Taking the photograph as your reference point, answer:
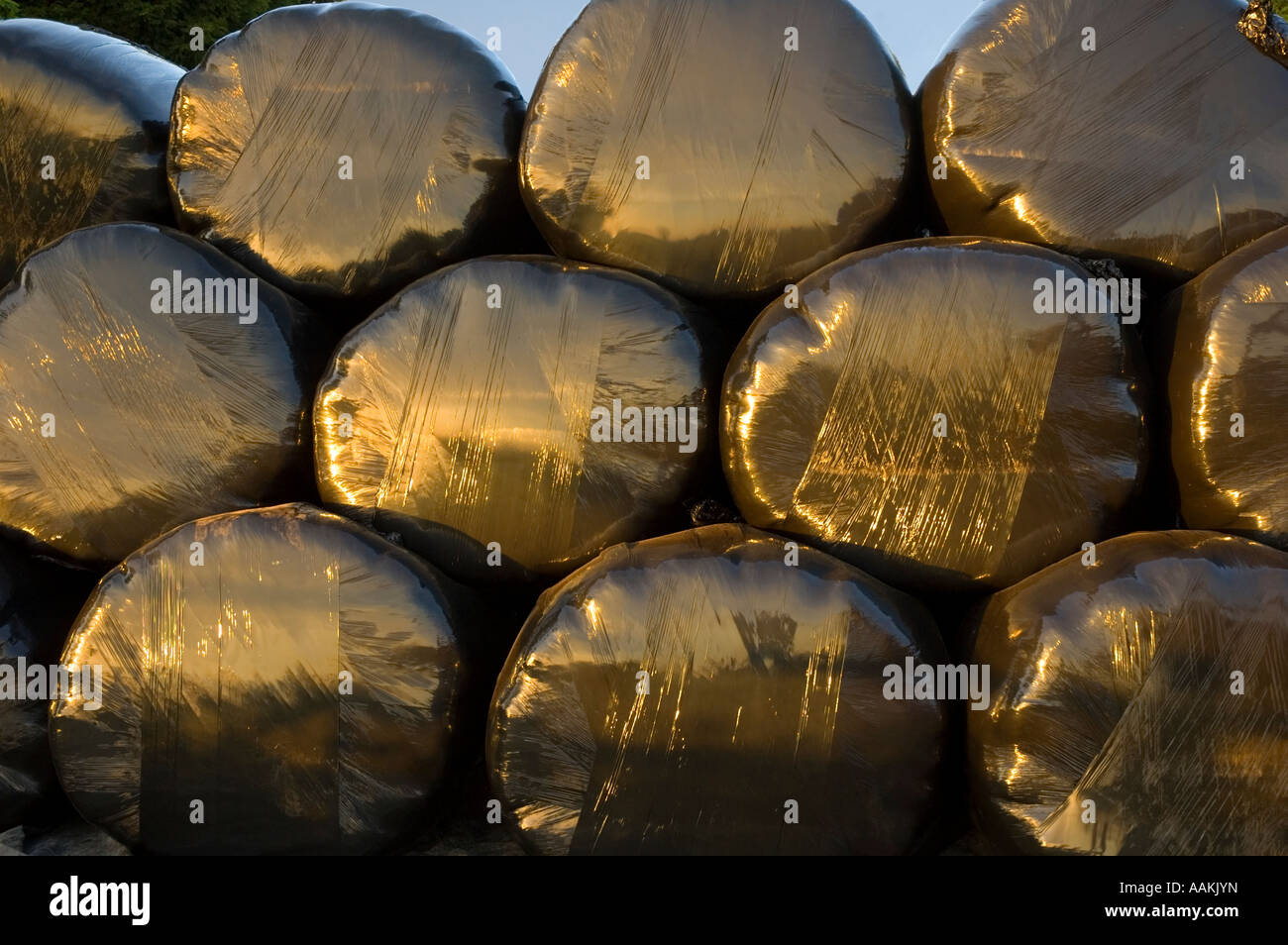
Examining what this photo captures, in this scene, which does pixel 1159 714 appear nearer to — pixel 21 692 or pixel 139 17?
pixel 21 692

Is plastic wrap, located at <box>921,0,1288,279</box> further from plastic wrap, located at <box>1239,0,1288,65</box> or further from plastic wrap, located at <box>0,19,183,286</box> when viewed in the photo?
plastic wrap, located at <box>0,19,183,286</box>

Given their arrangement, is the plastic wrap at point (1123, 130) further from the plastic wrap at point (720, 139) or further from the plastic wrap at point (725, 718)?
the plastic wrap at point (725, 718)

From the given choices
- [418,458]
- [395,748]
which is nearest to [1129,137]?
[418,458]

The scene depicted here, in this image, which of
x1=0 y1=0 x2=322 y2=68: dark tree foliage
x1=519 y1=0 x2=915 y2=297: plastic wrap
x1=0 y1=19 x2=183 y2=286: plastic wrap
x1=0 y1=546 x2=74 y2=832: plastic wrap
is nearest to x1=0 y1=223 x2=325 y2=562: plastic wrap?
x1=0 y1=546 x2=74 y2=832: plastic wrap

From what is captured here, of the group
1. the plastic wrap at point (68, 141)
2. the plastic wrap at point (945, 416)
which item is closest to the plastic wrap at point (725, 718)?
the plastic wrap at point (945, 416)

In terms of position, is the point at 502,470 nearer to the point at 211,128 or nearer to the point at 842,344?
the point at 842,344

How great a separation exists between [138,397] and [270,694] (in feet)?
2.09

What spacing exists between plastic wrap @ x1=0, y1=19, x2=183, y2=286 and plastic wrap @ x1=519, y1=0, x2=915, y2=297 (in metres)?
0.87

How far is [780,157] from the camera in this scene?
1875mm

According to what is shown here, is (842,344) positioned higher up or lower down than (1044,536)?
higher up

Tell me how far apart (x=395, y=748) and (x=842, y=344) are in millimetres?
1026

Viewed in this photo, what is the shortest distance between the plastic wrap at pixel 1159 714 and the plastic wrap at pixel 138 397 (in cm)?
142

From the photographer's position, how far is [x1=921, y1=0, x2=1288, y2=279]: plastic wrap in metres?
1.78

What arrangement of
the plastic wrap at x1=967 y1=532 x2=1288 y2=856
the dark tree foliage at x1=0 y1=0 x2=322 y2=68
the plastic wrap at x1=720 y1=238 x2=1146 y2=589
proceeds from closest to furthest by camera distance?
the plastic wrap at x1=967 y1=532 x2=1288 y2=856 < the plastic wrap at x1=720 y1=238 x2=1146 y2=589 < the dark tree foliage at x1=0 y1=0 x2=322 y2=68
